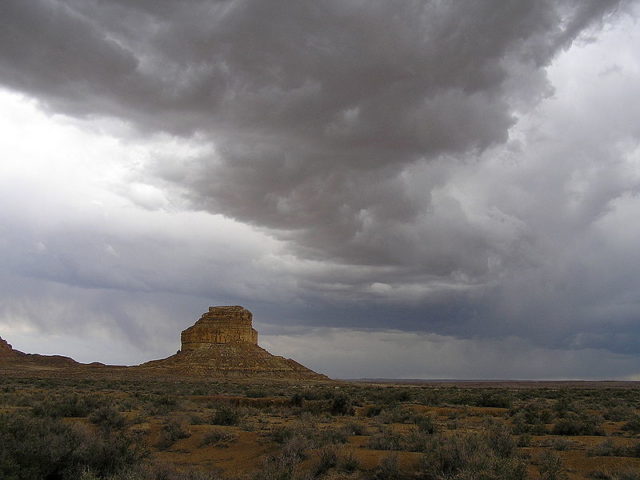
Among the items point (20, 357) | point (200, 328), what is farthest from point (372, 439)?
point (20, 357)

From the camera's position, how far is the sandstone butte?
357ft

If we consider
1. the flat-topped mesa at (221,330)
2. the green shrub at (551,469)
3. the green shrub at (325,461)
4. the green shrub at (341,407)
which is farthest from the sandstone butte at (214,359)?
the green shrub at (551,469)

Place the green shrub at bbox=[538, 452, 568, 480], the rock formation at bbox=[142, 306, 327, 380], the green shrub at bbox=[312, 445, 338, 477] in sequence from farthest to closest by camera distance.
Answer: the rock formation at bbox=[142, 306, 327, 380] → the green shrub at bbox=[312, 445, 338, 477] → the green shrub at bbox=[538, 452, 568, 480]

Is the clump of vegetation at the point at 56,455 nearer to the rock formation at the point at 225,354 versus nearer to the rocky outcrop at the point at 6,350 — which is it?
the rock formation at the point at 225,354

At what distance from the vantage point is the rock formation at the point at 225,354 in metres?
110

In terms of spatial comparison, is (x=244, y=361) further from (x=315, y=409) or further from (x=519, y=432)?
(x=519, y=432)

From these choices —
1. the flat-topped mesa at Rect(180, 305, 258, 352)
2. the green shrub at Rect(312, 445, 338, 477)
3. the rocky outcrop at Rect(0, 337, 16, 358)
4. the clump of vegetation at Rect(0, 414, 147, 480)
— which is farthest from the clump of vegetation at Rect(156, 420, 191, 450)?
the rocky outcrop at Rect(0, 337, 16, 358)

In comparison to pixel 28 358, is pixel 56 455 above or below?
below

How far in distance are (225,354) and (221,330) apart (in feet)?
46.2

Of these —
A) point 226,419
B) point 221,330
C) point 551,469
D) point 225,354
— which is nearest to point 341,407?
point 226,419

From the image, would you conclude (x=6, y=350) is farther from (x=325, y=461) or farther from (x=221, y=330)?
(x=325, y=461)

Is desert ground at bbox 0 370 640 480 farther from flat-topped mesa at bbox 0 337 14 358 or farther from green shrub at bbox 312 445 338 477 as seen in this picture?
flat-topped mesa at bbox 0 337 14 358

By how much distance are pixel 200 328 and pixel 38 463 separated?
129349 mm

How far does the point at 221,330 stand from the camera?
136375mm
